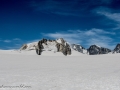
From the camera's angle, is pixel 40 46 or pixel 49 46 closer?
pixel 40 46

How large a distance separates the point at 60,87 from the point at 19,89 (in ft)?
6.19

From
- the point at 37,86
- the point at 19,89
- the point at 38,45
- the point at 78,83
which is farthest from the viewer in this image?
the point at 38,45

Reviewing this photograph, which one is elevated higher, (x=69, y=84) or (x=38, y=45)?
(x=38, y=45)

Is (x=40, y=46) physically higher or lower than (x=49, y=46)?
lower

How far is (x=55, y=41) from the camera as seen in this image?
210 ft

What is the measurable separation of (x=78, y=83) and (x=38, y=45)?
149 feet

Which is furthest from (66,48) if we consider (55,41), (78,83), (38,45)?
(78,83)

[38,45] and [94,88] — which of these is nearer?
[94,88]

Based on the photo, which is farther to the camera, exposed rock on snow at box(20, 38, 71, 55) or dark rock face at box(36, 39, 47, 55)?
exposed rock on snow at box(20, 38, 71, 55)

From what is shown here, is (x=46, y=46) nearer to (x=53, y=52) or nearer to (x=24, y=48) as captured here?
(x=53, y=52)

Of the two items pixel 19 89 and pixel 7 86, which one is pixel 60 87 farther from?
pixel 7 86

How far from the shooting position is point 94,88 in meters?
9.06

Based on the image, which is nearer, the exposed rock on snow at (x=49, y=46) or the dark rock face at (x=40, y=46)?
the dark rock face at (x=40, y=46)

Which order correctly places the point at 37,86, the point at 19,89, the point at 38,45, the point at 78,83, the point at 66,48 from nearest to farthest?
the point at 19,89 → the point at 37,86 → the point at 78,83 → the point at 38,45 → the point at 66,48
